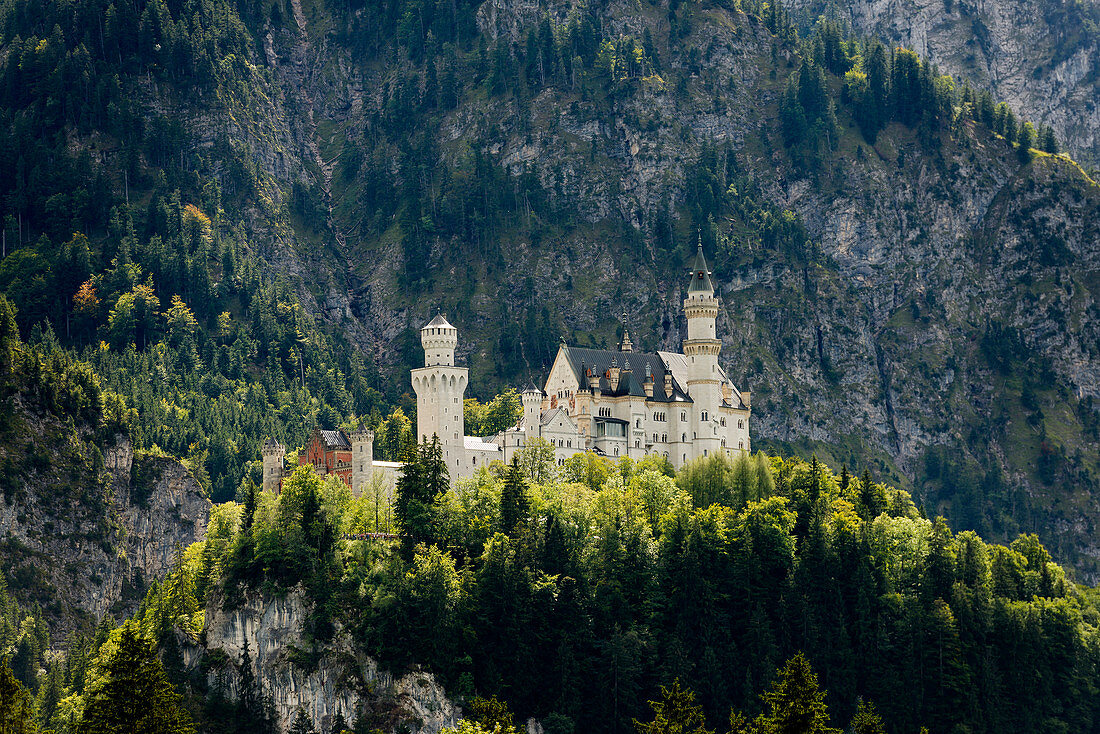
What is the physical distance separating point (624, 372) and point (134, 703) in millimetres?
70974

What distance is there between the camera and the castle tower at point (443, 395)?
14462 centimetres

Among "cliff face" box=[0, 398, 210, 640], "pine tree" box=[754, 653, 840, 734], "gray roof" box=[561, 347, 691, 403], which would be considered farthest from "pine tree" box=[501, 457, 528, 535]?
"cliff face" box=[0, 398, 210, 640]

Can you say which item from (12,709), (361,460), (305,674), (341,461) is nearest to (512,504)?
(361,460)

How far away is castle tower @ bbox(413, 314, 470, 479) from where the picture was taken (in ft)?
474

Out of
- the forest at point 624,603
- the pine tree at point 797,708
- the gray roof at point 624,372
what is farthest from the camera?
the gray roof at point 624,372

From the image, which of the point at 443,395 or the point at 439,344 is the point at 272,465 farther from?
the point at 439,344

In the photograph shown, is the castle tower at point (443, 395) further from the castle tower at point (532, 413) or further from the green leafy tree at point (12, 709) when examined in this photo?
the green leafy tree at point (12, 709)

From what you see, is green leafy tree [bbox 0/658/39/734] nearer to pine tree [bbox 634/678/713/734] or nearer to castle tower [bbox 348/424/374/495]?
pine tree [bbox 634/678/713/734]

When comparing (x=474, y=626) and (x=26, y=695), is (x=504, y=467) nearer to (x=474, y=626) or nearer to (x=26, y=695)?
(x=474, y=626)

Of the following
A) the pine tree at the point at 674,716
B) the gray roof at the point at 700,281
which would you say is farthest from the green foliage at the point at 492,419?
the pine tree at the point at 674,716

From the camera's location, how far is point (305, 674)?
12544 centimetres

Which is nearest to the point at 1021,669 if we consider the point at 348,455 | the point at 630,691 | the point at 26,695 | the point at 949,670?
the point at 949,670

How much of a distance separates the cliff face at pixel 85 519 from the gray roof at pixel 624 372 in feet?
174

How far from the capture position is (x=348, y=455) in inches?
5566
